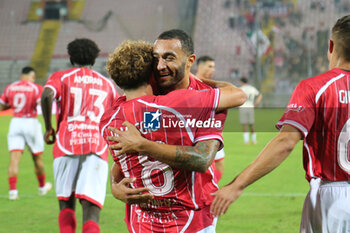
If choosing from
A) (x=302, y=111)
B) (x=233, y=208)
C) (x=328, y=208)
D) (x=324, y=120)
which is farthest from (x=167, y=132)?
(x=233, y=208)

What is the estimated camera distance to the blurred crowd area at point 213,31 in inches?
1105

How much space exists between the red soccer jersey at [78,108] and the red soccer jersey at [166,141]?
2.00 metres

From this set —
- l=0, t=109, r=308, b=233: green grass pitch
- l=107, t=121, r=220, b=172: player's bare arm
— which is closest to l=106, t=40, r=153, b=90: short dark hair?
l=107, t=121, r=220, b=172: player's bare arm

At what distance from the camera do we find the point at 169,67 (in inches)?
99.5

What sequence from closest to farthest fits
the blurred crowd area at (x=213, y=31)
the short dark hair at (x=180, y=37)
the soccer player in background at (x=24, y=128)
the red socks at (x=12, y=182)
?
the short dark hair at (x=180, y=37), the red socks at (x=12, y=182), the soccer player in background at (x=24, y=128), the blurred crowd area at (x=213, y=31)

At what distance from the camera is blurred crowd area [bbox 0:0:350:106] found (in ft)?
92.1

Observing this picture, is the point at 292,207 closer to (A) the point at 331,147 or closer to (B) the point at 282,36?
(A) the point at 331,147

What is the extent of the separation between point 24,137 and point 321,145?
6114 millimetres

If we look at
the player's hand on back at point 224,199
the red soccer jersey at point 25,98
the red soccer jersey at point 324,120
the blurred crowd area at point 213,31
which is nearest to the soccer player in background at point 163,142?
the player's hand on back at point 224,199

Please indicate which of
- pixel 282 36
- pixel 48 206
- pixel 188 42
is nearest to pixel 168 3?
pixel 282 36

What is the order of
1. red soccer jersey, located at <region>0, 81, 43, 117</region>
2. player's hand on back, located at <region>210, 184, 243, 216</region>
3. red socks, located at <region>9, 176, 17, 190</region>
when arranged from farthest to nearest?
red soccer jersey, located at <region>0, 81, 43, 117</region>, red socks, located at <region>9, 176, 17, 190</region>, player's hand on back, located at <region>210, 184, 243, 216</region>

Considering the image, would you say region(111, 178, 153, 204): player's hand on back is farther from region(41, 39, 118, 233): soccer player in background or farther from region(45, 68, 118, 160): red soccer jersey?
region(45, 68, 118, 160): red soccer jersey

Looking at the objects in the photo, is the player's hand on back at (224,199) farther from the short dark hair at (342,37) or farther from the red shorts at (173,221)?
the short dark hair at (342,37)

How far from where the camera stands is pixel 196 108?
2199mm
